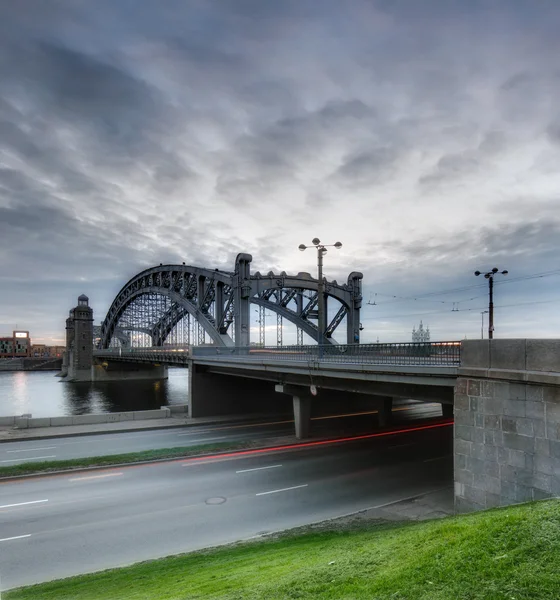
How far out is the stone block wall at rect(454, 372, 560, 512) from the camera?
11.3m

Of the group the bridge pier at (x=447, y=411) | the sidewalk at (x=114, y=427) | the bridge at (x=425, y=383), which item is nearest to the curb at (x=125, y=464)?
the bridge at (x=425, y=383)

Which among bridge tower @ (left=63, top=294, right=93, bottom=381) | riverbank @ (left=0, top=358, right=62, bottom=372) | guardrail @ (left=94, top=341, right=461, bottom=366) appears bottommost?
riverbank @ (left=0, top=358, right=62, bottom=372)

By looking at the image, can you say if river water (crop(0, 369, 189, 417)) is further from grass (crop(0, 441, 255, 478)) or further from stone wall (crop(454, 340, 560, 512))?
stone wall (crop(454, 340, 560, 512))

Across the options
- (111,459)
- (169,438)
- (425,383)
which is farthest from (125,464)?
(425,383)

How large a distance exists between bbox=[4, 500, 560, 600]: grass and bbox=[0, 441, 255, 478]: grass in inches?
496

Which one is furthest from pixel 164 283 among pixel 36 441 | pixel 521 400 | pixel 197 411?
pixel 521 400

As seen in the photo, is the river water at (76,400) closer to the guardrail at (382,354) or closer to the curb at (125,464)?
the guardrail at (382,354)

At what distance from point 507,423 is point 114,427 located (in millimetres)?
28619

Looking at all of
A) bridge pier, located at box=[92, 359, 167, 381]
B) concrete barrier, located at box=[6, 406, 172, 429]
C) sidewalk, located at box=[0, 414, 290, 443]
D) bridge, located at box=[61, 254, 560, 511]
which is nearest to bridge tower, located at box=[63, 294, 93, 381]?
bridge pier, located at box=[92, 359, 167, 381]

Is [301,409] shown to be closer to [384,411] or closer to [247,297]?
[384,411]

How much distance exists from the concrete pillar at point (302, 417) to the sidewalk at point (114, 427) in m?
9.19

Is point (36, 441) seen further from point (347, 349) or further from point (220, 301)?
point (220, 301)

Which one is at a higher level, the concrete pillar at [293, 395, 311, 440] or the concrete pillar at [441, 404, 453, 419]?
the concrete pillar at [293, 395, 311, 440]

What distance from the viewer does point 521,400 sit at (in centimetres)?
1203
